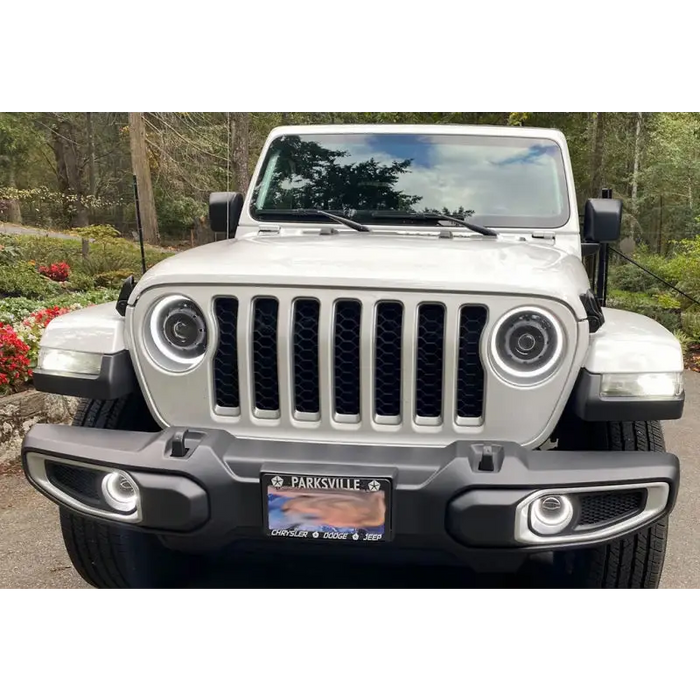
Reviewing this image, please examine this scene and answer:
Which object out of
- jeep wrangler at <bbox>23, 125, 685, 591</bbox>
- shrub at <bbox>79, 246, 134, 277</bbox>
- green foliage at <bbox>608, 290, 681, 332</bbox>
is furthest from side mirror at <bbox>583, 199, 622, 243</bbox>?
shrub at <bbox>79, 246, 134, 277</bbox>

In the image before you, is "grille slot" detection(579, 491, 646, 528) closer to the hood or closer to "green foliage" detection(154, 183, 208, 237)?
the hood

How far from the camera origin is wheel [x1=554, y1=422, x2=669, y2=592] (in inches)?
92.4

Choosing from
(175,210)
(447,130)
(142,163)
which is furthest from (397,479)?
(175,210)

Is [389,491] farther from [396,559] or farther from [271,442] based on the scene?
[396,559]

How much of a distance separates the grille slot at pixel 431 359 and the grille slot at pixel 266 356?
1.58 ft

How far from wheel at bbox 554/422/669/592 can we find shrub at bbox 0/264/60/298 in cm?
842

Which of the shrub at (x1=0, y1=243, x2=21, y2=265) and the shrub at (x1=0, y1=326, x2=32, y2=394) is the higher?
the shrub at (x1=0, y1=326, x2=32, y2=394)

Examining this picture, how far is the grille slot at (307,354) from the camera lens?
7.36 feet

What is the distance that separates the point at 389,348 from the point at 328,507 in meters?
0.55

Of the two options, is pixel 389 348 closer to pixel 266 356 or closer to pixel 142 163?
pixel 266 356

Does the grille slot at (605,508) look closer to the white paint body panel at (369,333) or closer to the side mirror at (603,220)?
the white paint body panel at (369,333)

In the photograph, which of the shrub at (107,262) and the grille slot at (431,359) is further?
the shrub at (107,262)

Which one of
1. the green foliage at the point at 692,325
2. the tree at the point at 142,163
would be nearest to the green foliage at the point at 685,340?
the green foliage at the point at 692,325

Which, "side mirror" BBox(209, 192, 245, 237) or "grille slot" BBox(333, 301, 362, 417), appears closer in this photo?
"grille slot" BBox(333, 301, 362, 417)
